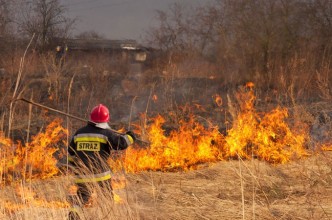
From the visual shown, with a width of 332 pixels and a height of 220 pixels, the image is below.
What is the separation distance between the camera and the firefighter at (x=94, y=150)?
16.9 ft

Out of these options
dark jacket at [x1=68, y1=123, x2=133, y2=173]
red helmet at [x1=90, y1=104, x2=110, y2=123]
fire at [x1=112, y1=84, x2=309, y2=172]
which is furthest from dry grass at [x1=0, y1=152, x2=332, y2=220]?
fire at [x1=112, y1=84, x2=309, y2=172]

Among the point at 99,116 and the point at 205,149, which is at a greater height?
the point at 99,116

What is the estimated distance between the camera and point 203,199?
5980 millimetres

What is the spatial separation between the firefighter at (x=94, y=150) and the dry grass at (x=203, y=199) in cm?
23

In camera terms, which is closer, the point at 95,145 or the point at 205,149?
the point at 95,145

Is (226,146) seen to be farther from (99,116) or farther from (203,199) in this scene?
(99,116)

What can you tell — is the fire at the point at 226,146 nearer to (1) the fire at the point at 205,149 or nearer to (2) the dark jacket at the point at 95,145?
(1) the fire at the point at 205,149

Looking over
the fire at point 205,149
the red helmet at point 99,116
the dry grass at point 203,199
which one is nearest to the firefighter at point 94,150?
the red helmet at point 99,116

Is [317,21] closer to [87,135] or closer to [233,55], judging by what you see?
[233,55]

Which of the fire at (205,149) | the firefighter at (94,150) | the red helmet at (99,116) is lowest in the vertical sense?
the fire at (205,149)

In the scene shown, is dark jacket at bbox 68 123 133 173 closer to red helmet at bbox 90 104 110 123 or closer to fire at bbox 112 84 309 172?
red helmet at bbox 90 104 110 123

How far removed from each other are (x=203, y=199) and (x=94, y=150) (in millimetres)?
1590

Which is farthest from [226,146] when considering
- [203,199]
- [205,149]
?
[203,199]

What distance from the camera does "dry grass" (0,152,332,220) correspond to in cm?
457
